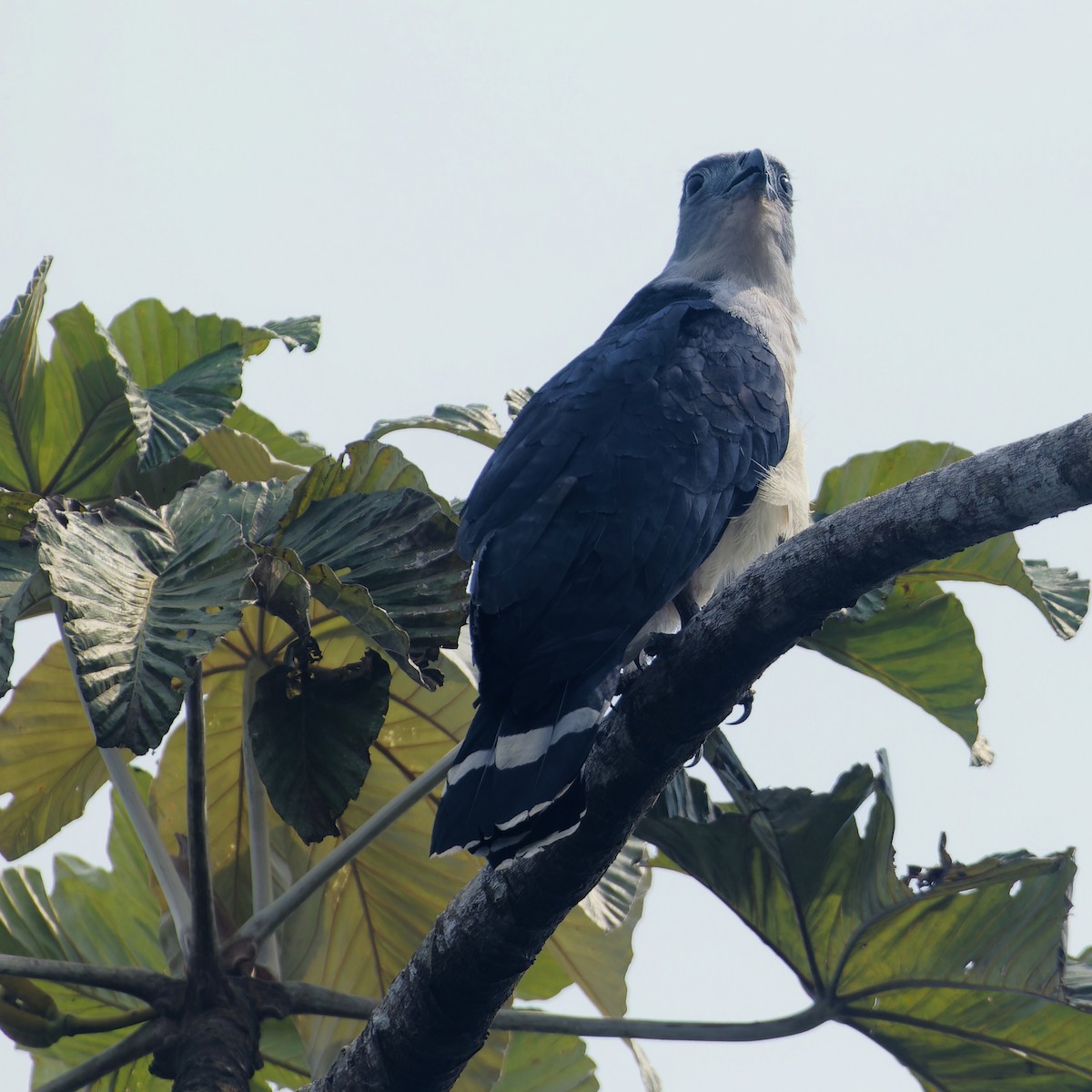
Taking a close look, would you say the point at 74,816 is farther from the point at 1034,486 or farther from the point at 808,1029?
the point at 1034,486

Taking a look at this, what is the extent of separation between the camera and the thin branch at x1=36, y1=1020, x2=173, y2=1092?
10.6 feet

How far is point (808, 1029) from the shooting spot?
343 centimetres

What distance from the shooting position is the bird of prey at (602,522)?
2.82m

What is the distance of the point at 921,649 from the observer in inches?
156

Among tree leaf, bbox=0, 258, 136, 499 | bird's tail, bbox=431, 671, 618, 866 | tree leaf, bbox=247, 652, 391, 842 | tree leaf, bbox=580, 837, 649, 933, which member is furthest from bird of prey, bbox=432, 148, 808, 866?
tree leaf, bbox=0, 258, 136, 499

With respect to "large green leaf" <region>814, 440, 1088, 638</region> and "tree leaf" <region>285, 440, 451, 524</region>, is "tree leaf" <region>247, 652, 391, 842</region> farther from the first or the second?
"large green leaf" <region>814, 440, 1088, 638</region>

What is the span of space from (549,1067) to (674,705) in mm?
2292

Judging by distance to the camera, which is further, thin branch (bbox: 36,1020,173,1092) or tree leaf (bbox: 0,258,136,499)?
tree leaf (bbox: 0,258,136,499)

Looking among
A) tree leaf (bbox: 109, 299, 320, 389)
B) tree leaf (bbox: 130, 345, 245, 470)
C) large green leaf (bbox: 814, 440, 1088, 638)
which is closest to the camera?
tree leaf (bbox: 130, 345, 245, 470)

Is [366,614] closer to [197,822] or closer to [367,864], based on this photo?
[197,822]

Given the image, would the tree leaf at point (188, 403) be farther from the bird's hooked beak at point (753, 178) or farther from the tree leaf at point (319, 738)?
the bird's hooked beak at point (753, 178)

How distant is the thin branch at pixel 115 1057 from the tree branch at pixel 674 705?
459mm

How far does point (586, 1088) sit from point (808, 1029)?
1.31 meters

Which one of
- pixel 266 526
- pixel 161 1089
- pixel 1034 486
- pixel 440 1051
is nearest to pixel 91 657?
pixel 266 526
